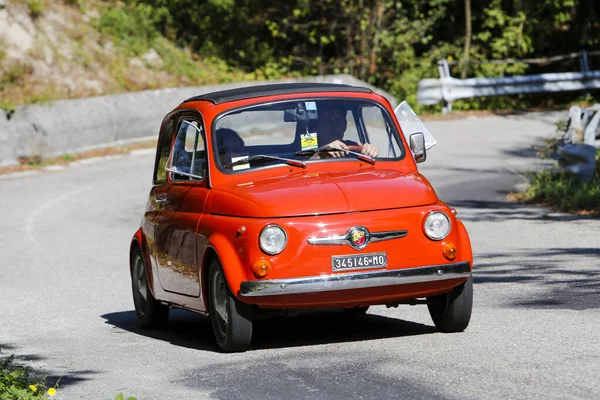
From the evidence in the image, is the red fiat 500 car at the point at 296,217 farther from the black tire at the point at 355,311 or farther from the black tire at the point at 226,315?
the black tire at the point at 355,311

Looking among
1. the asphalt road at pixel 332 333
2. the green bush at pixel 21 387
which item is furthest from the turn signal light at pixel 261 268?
the green bush at pixel 21 387

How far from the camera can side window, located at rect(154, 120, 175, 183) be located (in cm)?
1008

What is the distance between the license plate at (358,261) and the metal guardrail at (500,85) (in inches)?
853

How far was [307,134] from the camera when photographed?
9.10m

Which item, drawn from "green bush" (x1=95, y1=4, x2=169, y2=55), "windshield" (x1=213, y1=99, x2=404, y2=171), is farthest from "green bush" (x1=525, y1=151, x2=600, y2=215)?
"green bush" (x1=95, y1=4, x2=169, y2=55)

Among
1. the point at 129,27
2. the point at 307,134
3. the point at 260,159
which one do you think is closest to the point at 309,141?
the point at 307,134

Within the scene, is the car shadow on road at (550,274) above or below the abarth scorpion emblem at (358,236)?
below

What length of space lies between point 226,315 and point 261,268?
54 cm

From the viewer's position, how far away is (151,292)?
9.90 meters

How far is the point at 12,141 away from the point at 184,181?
16.2 m

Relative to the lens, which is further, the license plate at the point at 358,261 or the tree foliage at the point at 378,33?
the tree foliage at the point at 378,33

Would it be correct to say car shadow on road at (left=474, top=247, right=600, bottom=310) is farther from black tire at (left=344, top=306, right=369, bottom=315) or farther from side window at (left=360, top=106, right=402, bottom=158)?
side window at (left=360, top=106, right=402, bottom=158)

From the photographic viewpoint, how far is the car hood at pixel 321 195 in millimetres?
7887

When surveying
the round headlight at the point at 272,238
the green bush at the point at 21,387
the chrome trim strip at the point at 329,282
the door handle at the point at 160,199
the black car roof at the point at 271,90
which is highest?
the black car roof at the point at 271,90
